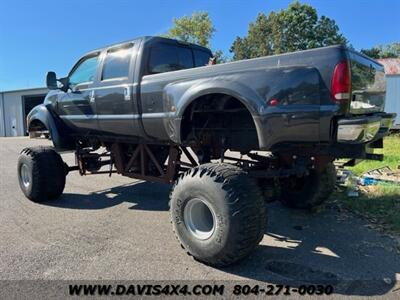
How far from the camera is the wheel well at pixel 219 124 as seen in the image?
13.7ft

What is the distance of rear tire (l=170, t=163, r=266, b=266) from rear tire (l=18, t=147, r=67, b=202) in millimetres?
3031

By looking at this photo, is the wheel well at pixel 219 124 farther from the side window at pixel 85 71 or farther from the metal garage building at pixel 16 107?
the metal garage building at pixel 16 107

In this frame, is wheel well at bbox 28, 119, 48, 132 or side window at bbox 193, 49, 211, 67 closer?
side window at bbox 193, 49, 211, 67

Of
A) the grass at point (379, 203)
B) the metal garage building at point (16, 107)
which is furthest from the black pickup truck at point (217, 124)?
the metal garage building at point (16, 107)

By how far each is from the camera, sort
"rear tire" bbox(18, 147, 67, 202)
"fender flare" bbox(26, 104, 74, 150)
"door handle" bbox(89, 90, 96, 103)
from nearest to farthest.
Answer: "door handle" bbox(89, 90, 96, 103)
"rear tire" bbox(18, 147, 67, 202)
"fender flare" bbox(26, 104, 74, 150)

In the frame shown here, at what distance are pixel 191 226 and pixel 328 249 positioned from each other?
1474 mm

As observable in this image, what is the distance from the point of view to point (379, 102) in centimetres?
407

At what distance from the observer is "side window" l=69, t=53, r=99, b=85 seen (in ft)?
19.2

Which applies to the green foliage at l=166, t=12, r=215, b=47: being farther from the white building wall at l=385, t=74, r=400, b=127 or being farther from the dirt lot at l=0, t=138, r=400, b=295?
the dirt lot at l=0, t=138, r=400, b=295

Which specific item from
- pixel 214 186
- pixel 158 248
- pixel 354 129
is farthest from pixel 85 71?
pixel 354 129

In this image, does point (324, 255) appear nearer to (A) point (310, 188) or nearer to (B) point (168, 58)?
(A) point (310, 188)

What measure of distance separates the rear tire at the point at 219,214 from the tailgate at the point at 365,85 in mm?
1189

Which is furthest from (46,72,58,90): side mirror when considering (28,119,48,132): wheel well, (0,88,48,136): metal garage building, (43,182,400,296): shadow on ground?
(0,88,48,136): metal garage building

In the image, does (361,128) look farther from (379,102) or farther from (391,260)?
(391,260)
